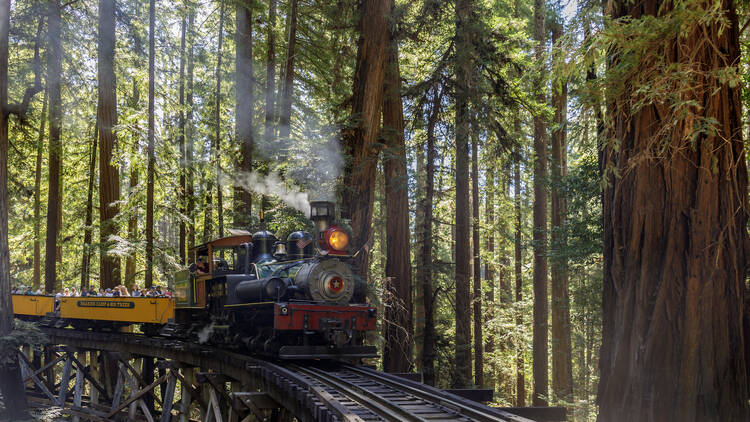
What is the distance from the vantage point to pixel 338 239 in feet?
40.7

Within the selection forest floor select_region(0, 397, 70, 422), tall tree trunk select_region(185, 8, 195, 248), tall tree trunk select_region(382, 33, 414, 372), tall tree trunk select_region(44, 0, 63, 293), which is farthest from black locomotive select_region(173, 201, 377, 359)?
tall tree trunk select_region(44, 0, 63, 293)

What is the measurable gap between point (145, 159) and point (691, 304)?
60.3ft

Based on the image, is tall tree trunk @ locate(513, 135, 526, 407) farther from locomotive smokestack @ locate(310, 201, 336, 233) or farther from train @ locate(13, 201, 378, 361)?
locomotive smokestack @ locate(310, 201, 336, 233)

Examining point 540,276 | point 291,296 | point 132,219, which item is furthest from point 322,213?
point 132,219

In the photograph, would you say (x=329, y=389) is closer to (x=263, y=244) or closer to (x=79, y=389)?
(x=263, y=244)

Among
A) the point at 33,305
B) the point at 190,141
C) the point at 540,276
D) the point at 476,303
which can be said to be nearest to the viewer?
the point at 540,276

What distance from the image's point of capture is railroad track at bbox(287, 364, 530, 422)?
23.4ft

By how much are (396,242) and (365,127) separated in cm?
369

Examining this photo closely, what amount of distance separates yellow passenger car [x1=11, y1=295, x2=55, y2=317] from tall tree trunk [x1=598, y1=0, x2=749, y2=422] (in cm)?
2050

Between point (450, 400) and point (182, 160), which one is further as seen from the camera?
point (182, 160)

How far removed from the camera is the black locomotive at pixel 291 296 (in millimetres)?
11727

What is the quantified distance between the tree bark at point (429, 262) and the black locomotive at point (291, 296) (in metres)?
5.85

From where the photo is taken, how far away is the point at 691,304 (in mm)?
6066

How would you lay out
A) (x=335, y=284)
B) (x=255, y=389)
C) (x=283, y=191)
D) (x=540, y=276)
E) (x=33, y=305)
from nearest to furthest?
(x=255, y=389)
(x=335, y=284)
(x=283, y=191)
(x=540, y=276)
(x=33, y=305)
